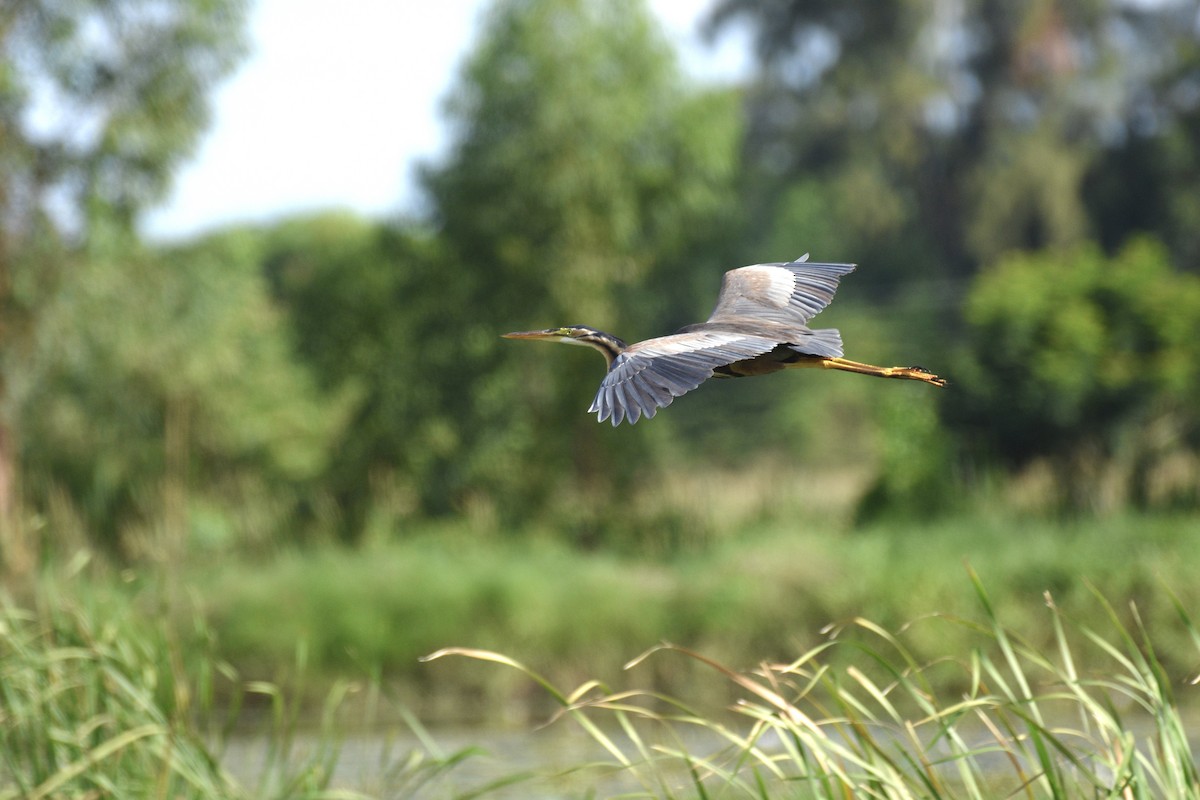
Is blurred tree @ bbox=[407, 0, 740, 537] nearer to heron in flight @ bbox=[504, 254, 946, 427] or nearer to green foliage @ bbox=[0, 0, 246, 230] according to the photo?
green foliage @ bbox=[0, 0, 246, 230]

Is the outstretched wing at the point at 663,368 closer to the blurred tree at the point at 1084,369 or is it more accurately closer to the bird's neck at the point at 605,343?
the bird's neck at the point at 605,343

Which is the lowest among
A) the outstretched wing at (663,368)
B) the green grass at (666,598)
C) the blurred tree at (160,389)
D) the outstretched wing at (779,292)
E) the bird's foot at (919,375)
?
the green grass at (666,598)

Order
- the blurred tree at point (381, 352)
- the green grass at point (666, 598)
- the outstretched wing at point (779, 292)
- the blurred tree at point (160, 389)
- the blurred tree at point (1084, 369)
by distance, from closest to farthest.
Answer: the outstretched wing at point (779, 292) → the green grass at point (666, 598) → the blurred tree at point (1084, 369) → the blurred tree at point (160, 389) → the blurred tree at point (381, 352)

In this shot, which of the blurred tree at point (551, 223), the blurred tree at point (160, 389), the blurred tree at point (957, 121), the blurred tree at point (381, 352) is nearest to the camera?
the blurred tree at point (551, 223)

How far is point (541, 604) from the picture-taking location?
34.6 feet

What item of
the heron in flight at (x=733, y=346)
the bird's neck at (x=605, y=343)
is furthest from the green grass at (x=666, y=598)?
the bird's neck at (x=605, y=343)

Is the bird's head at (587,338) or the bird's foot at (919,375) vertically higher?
the bird's head at (587,338)

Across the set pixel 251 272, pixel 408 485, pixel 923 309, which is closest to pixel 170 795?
pixel 408 485

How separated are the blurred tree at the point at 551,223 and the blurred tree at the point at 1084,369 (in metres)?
3.24

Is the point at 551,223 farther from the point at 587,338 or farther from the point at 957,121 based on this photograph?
the point at 957,121

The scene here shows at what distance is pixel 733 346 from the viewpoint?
95.9 inches

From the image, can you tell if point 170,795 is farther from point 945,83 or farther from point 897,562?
point 945,83

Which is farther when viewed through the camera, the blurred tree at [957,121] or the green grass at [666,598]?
the blurred tree at [957,121]

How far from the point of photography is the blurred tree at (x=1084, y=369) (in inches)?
550
